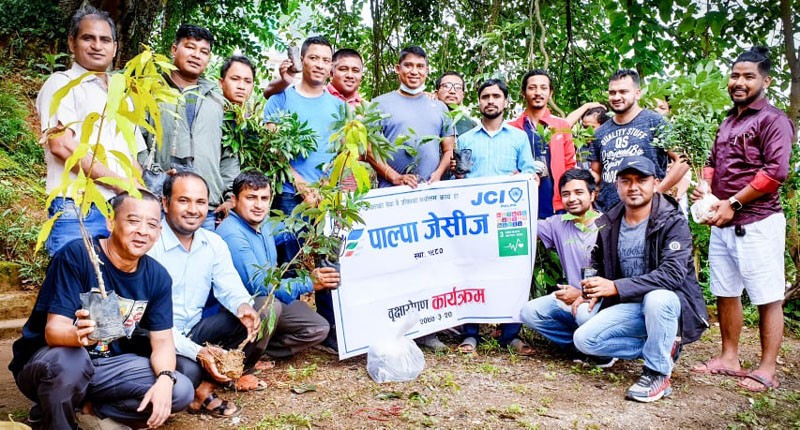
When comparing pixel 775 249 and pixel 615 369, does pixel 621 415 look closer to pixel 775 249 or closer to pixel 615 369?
pixel 615 369

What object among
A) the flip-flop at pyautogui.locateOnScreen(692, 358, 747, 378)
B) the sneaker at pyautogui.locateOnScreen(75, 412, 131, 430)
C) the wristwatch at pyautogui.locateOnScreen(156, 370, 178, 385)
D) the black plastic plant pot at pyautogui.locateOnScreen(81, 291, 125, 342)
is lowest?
the flip-flop at pyautogui.locateOnScreen(692, 358, 747, 378)

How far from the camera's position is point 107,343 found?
265 centimetres

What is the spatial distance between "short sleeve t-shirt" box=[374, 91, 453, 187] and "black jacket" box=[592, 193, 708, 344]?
5.05 ft

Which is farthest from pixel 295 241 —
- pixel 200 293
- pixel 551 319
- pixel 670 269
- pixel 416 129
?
pixel 670 269

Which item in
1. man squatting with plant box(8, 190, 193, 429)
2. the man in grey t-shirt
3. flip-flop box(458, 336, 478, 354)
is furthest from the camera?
the man in grey t-shirt

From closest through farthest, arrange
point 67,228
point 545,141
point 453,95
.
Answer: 1. point 67,228
2. point 545,141
3. point 453,95

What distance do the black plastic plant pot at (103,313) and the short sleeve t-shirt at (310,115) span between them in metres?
1.86

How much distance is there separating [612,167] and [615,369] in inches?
55.1

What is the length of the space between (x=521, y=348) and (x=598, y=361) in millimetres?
519

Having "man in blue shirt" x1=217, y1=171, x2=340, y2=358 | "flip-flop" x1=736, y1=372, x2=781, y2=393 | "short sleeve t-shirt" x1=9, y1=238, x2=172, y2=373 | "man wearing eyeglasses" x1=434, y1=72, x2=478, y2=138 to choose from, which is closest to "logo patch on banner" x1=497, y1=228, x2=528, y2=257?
"man wearing eyeglasses" x1=434, y1=72, x2=478, y2=138

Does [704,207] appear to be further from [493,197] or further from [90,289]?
[90,289]

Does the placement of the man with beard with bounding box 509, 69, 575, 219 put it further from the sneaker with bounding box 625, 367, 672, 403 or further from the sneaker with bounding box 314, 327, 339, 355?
the sneaker with bounding box 314, 327, 339, 355

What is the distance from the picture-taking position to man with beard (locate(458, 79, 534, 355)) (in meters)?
4.52

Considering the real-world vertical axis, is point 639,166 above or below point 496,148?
below
